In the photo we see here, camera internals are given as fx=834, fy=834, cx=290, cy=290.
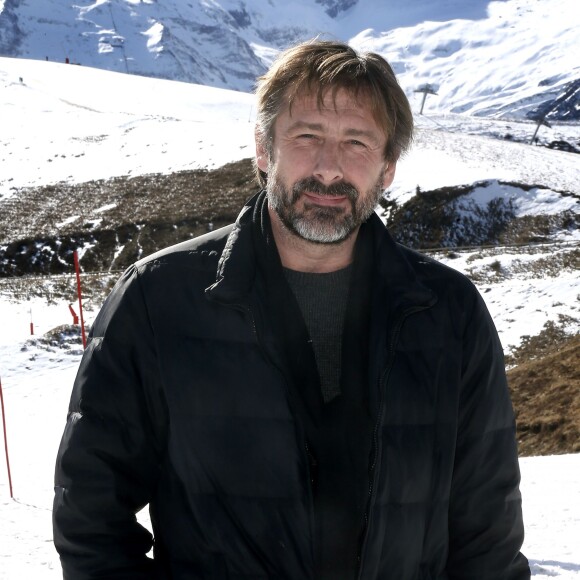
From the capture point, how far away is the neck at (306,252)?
9.77 ft

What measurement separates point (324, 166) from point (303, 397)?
825mm

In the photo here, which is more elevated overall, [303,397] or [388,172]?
[388,172]

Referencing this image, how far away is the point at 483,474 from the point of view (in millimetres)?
2949

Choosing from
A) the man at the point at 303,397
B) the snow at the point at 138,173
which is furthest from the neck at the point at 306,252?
the snow at the point at 138,173

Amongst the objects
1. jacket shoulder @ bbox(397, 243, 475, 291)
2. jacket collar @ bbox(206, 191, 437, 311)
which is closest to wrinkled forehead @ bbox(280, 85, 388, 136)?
jacket collar @ bbox(206, 191, 437, 311)

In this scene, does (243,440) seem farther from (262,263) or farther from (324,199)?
(324,199)

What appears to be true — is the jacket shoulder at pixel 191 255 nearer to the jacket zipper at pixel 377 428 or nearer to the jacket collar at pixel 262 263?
the jacket collar at pixel 262 263

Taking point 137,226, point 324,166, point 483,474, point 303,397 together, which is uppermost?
point 324,166

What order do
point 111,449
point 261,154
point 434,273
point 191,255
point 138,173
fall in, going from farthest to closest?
1. point 138,173
2. point 261,154
3. point 434,273
4. point 191,255
5. point 111,449

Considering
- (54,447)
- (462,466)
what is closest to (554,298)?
(54,447)

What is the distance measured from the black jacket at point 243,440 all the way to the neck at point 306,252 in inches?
5.6

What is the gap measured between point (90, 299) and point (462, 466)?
21.9 meters

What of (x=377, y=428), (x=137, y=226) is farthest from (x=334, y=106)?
(x=137, y=226)

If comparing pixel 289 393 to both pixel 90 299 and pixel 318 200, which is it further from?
pixel 90 299
